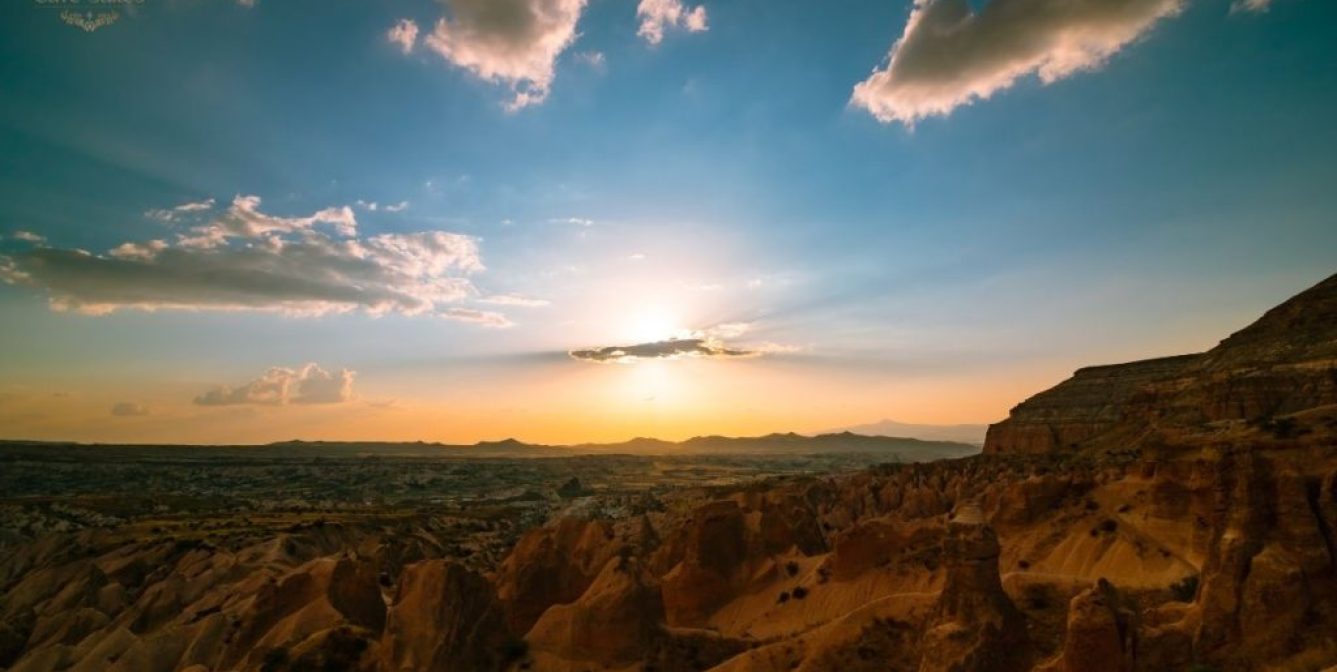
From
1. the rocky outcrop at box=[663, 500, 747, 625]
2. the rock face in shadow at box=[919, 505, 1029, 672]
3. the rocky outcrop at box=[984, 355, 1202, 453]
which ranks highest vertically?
the rocky outcrop at box=[984, 355, 1202, 453]

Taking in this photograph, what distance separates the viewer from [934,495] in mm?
76812

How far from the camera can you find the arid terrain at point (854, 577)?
2269cm

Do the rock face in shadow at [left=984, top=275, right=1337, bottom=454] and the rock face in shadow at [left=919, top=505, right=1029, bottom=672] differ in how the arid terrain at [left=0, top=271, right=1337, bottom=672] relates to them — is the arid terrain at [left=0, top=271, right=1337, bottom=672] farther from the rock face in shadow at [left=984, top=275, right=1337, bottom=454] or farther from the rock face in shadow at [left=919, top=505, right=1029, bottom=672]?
the rock face in shadow at [left=984, top=275, right=1337, bottom=454]

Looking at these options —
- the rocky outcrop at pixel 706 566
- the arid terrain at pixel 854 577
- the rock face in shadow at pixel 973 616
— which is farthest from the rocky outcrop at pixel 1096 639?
the rocky outcrop at pixel 706 566

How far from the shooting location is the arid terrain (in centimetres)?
2269

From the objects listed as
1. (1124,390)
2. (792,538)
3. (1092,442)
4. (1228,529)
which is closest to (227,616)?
(792,538)

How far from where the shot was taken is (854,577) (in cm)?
4456

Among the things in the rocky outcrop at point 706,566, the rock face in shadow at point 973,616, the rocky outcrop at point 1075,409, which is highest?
the rocky outcrop at point 1075,409

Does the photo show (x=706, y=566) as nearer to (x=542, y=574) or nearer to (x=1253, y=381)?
(x=542, y=574)

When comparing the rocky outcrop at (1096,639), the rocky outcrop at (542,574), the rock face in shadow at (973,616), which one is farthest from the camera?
the rocky outcrop at (542,574)

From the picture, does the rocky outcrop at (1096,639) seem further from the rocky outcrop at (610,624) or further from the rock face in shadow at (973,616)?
the rocky outcrop at (610,624)

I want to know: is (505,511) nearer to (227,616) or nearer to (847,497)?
(847,497)

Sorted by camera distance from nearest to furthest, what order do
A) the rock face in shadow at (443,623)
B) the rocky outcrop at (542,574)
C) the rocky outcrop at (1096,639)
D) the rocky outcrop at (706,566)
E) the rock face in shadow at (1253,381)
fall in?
the rocky outcrop at (1096,639) < the rock face in shadow at (443,623) < the rocky outcrop at (542,574) < the rocky outcrop at (706,566) < the rock face in shadow at (1253,381)

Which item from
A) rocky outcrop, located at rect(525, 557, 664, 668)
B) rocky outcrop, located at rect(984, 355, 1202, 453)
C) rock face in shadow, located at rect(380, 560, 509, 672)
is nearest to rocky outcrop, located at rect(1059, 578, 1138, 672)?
rocky outcrop, located at rect(525, 557, 664, 668)
